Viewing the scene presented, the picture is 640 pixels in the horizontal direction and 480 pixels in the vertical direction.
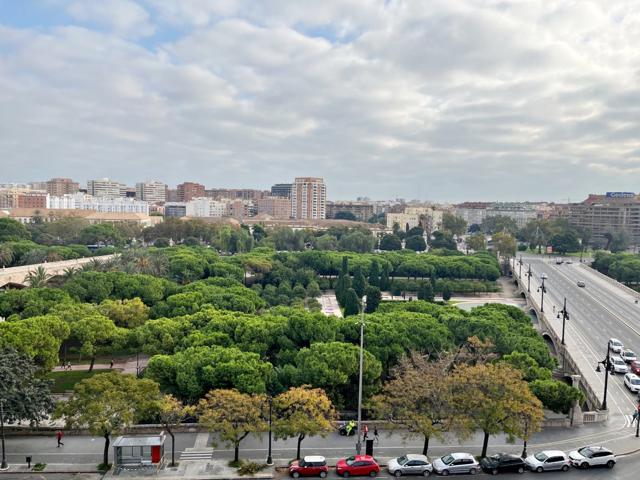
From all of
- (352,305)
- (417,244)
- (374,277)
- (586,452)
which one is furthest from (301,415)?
(417,244)

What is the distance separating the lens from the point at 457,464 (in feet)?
82.2

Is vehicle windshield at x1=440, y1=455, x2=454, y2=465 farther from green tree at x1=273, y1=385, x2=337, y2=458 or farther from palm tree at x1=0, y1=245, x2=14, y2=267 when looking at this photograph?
palm tree at x1=0, y1=245, x2=14, y2=267

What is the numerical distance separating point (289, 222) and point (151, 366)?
15507 centimetres

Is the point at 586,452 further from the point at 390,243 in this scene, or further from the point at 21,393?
the point at 390,243

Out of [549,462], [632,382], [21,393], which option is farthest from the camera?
[632,382]

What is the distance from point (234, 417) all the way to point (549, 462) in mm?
15331

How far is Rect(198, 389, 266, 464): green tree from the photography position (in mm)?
25219

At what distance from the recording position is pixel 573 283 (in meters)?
87.8

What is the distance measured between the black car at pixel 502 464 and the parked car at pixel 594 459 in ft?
9.30

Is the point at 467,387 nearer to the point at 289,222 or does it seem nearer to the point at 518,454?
the point at 518,454

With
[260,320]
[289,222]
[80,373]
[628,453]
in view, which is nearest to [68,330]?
[80,373]

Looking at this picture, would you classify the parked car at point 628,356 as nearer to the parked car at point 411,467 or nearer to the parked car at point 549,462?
the parked car at point 549,462

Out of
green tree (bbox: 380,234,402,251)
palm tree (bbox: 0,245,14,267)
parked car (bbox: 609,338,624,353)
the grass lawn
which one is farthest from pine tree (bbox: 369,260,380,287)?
green tree (bbox: 380,234,402,251)

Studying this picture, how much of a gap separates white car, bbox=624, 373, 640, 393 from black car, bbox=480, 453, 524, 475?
17936 mm
